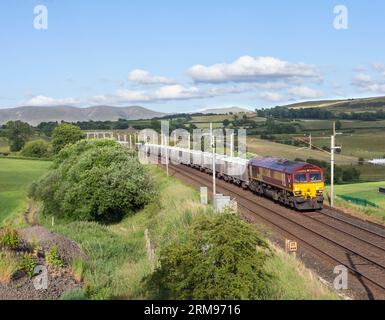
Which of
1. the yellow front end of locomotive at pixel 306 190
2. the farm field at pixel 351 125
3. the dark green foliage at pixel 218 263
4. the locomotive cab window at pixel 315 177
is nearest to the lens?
the dark green foliage at pixel 218 263

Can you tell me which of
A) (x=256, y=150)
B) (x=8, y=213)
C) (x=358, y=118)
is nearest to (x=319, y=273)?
(x=8, y=213)

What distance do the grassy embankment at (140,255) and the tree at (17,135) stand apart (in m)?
120

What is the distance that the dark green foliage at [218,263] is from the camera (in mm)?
12977

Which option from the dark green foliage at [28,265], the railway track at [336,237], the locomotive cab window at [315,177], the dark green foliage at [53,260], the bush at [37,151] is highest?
the locomotive cab window at [315,177]

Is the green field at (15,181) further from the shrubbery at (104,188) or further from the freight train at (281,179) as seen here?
the freight train at (281,179)

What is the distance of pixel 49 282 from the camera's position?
1814 cm

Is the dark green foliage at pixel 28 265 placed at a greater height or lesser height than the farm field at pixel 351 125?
lesser

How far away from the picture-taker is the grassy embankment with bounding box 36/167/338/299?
54.3 ft

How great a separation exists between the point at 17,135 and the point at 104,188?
4994 inches

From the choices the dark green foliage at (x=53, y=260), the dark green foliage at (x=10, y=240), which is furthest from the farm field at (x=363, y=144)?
the dark green foliage at (x=10, y=240)

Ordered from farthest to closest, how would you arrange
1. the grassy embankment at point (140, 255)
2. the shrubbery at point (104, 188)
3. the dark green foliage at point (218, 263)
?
the shrubbery at point (104, 188) < the grassy embankment at point (140, 255) < the dark green foliage at point (218, 263)

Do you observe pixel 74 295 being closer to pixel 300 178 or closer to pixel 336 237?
pixel 336 237

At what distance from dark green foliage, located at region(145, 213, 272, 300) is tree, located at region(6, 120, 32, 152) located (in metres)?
153
